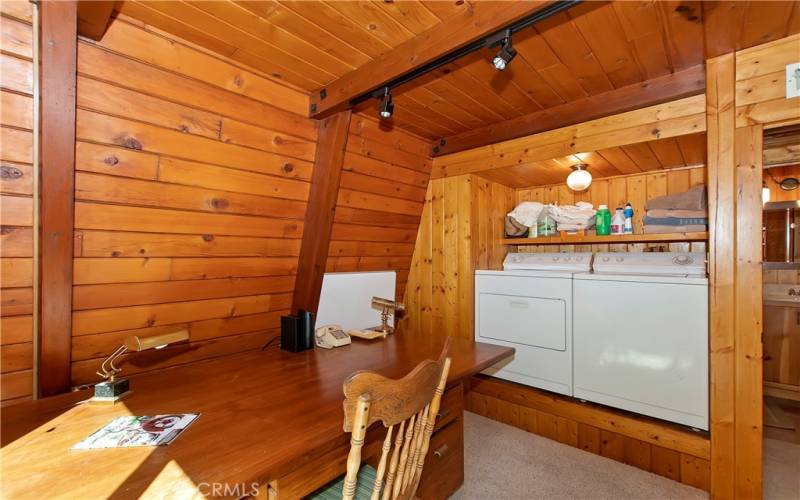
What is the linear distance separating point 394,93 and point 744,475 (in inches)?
103

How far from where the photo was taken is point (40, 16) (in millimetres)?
1160

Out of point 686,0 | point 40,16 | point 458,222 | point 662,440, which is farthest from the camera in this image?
point 458,222

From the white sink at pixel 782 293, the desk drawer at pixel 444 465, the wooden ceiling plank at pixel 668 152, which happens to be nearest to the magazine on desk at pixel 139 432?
the desk drawer at pixel 444 465

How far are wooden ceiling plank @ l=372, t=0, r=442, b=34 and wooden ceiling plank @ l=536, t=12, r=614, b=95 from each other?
17.8 inches

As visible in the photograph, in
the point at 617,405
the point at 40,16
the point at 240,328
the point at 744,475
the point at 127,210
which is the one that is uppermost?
the point at 40,16

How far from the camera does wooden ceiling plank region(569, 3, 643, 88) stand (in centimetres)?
138

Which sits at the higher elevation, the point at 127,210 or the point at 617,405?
the point at 127,210

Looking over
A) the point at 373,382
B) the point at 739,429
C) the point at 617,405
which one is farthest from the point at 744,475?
the point at 373,382

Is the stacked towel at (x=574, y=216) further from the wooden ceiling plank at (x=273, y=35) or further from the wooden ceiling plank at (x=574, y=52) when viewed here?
the wooden ceiling plank at (x=273, y=35)

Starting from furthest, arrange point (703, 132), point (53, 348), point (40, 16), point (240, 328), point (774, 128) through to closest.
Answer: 1. point (240, 328)
2. point (703, 132)
3. point (774, 128)
4. point (53, 348)
5. point (40, 16)

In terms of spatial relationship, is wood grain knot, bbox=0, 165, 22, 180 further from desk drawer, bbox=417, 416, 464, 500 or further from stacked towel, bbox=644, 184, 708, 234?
stacked towel, bbox=644, 184, 708, 234

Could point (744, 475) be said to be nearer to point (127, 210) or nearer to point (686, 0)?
point (686, 0)

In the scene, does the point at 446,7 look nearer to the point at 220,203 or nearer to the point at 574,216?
the point at 220,203

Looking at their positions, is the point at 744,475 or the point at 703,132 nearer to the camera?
the point at 744,475
